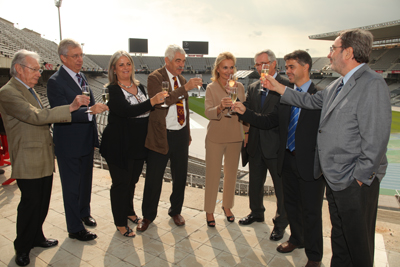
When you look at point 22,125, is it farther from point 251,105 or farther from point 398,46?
point 398,46

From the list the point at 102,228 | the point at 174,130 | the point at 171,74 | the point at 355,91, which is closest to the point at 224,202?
the point at 174,130

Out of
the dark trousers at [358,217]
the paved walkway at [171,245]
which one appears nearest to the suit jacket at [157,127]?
the paved walkway at [171,245]

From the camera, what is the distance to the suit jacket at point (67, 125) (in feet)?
9.83

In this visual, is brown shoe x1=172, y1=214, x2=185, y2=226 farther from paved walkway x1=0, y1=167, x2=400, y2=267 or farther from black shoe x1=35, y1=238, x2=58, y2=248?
black shoe x1=35, y1=238, x2=58, y2=248

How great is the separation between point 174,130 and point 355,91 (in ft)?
6.86

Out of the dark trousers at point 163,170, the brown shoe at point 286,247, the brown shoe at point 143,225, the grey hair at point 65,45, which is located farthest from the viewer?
the dark trousers at point 163,170

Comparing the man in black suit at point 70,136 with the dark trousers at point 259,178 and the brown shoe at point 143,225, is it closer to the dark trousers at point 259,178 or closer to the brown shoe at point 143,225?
the brown shoe at point 143,225

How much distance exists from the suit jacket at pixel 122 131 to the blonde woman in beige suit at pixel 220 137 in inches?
35.1

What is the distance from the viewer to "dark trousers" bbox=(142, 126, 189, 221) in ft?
11.4

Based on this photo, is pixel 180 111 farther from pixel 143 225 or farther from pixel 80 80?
pixel 143 225

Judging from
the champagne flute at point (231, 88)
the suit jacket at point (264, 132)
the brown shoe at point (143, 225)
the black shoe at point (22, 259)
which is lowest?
the brown shoe at point (143, 225)

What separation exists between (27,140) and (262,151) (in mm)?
2610

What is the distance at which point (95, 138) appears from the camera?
11.1 feet

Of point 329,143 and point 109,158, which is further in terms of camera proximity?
point 109,158
